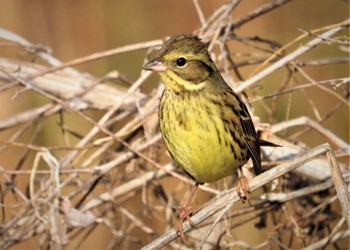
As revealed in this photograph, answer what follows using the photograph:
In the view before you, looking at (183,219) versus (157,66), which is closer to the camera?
(157,66)

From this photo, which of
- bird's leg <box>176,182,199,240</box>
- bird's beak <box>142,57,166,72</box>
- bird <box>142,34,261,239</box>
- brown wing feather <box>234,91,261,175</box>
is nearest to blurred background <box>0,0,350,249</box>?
bird's leg <box>176,182,199,240</box>

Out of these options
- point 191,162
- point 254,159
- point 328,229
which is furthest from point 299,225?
point 191,162

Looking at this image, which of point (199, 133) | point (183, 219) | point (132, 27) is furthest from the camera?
point (132, 27)

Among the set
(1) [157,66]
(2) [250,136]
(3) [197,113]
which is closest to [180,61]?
(1) [157,66]

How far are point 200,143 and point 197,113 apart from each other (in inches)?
4.4

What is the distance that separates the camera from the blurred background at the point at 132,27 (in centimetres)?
597

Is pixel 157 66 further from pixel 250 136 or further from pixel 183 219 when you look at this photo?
pixel 183 219

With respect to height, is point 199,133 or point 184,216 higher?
point 199,133

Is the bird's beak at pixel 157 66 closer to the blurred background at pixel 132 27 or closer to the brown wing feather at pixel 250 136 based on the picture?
the brown wing feather at pixel 250 136

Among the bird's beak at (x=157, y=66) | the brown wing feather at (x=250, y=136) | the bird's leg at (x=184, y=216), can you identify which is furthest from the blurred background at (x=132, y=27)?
the bird's beak at (x=157, y=66)

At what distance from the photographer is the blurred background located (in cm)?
597

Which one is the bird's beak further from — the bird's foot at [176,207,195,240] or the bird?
the bird's foot at [176,207,195,240]

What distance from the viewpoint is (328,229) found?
4000 mm

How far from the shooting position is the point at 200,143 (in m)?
3.35
